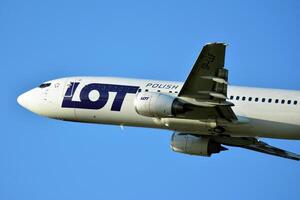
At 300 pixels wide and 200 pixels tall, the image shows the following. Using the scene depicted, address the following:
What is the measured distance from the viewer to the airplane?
154 feet

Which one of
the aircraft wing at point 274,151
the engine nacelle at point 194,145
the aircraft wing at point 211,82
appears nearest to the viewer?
the aircraft wing at point 211,82

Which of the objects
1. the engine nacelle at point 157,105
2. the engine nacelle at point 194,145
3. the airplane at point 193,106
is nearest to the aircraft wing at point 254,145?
the airplane at point 193,106

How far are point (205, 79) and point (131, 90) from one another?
753cm

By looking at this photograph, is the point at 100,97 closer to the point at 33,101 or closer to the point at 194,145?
the point at 33,101

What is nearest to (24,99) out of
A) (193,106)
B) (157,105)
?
(157,105)

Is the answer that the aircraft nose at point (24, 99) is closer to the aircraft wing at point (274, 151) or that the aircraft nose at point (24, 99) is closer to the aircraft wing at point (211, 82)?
the aircraft wing at point (211, 82)

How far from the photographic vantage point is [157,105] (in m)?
47.7

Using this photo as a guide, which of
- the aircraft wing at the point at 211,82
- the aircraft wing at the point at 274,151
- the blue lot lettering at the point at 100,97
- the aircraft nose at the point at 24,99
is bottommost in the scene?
the aircraft wing at the point at 274,151

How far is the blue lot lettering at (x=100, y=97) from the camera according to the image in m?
52.3

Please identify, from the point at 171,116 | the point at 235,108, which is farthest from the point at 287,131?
the point at 171,116

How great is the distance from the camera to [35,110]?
56156 mm

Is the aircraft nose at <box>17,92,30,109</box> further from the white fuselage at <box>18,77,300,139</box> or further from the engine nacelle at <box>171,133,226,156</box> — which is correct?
the engine nacelle at <box>171,133,226,156</box>

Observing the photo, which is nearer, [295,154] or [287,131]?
[287,131]

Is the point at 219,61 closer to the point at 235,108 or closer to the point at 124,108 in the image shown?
the point at 235,108
